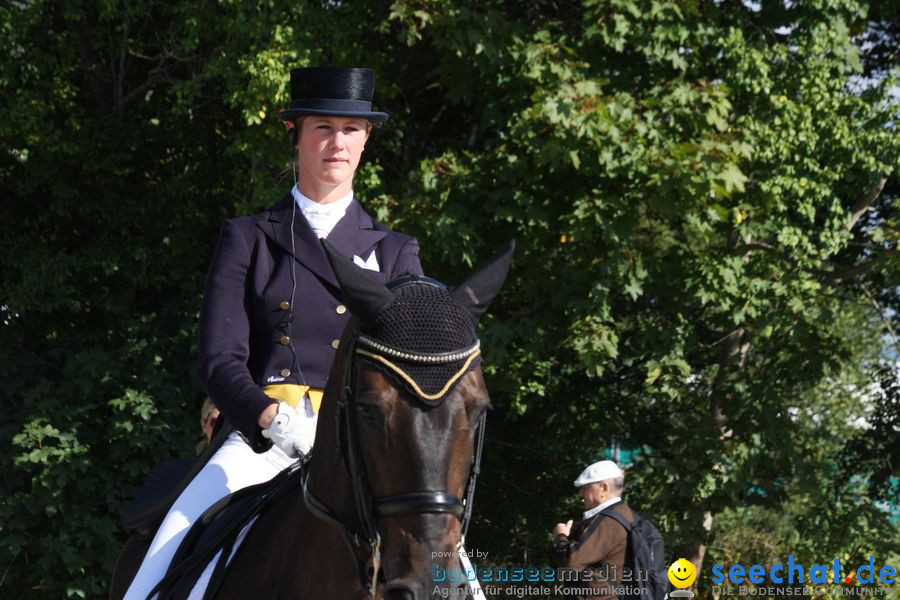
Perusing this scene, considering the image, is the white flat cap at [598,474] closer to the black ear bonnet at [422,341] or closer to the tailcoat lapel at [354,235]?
the tailcoat lapel at [354,235]

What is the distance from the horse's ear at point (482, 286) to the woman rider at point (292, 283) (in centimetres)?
54

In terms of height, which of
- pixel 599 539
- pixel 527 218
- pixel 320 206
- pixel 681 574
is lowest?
pixel 681 574

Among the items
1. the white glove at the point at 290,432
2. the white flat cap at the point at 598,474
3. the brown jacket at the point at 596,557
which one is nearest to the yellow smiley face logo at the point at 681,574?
the white flat cap at the point at 598,474

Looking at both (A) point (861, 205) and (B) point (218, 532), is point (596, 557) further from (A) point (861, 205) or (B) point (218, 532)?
(A) point (861, 205)

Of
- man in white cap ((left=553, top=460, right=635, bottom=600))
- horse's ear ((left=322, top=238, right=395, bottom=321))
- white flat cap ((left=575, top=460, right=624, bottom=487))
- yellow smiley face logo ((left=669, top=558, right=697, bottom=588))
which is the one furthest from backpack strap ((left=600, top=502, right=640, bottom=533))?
horse's ear ((left=322, top=238, right=395, bottom=321))

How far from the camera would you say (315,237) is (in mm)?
3797

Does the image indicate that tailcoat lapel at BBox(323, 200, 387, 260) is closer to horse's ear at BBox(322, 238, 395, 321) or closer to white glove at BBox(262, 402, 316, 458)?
white glove at BBox(262, 402, 316, 458)

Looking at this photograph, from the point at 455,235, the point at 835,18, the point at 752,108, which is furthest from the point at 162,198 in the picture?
the point at 835,18

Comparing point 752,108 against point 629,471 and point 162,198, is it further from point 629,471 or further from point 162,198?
point 162,198

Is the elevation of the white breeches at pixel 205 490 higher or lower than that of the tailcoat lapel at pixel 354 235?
lower

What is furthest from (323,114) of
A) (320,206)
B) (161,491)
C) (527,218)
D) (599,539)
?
(527,218)

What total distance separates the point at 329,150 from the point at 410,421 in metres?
1.42

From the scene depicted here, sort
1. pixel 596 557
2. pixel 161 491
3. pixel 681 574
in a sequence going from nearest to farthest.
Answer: pixel 161 491 < pixel 596 557 < pixel 681 574

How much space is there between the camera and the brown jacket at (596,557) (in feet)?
28.4
